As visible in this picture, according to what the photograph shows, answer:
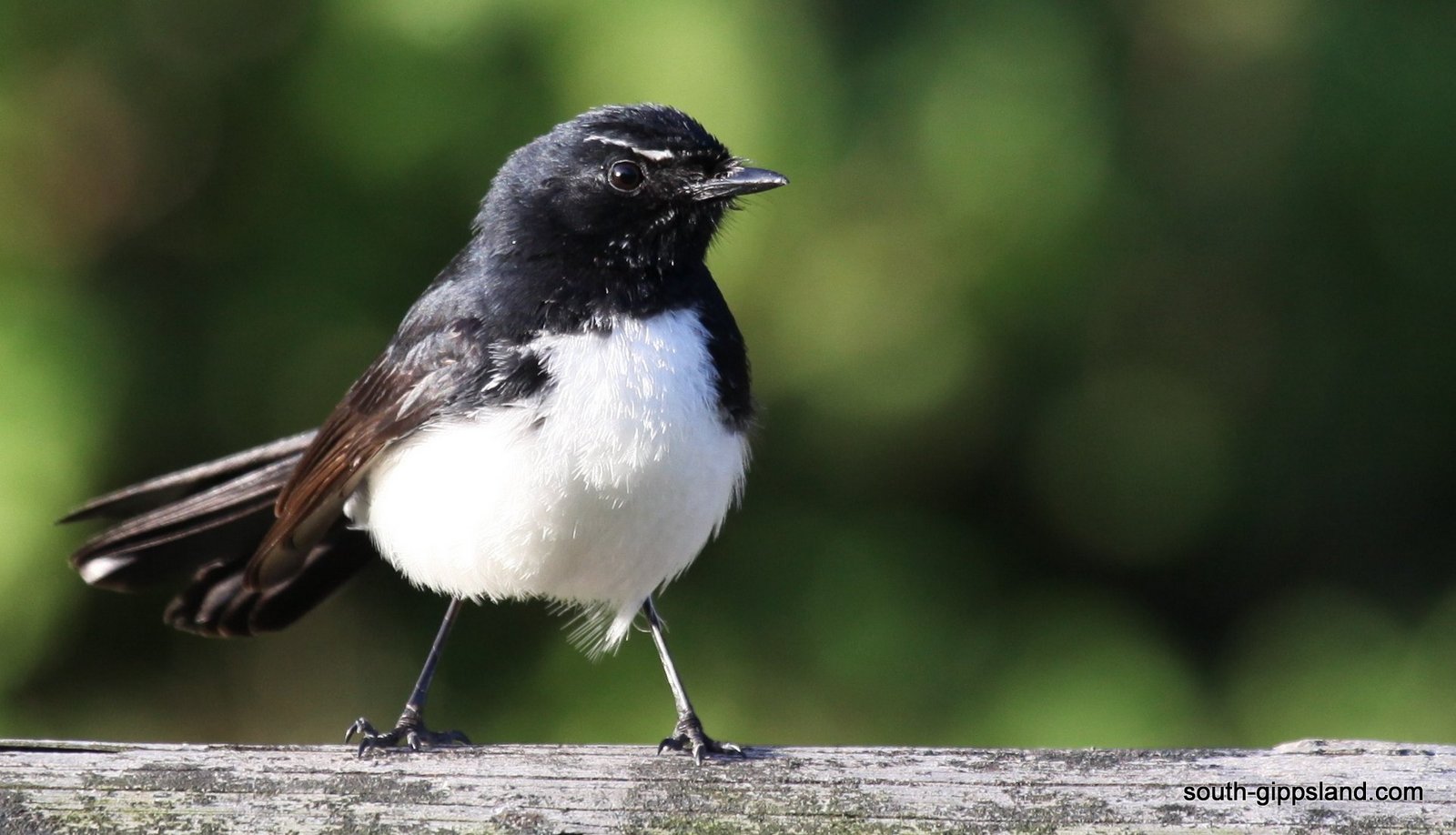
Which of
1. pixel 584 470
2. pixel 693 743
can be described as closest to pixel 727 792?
pixel 693 743

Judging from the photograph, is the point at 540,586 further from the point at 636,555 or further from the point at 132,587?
Answer: the point at 132,587

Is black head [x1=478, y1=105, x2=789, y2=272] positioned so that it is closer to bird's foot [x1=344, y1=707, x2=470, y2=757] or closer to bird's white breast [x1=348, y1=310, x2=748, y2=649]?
bird's white breast [x1=348, y1=310, x2=748, y2=649]

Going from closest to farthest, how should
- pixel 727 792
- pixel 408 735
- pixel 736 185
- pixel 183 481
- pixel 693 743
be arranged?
pixel 727 792 → pixel 693 743 → pixel 408 735 → pixel 736 185 → pixel 183 481

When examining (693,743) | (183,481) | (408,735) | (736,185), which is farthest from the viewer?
(183,481)

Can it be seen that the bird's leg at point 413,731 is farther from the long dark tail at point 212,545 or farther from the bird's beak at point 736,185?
the bird's beak at point 736,185

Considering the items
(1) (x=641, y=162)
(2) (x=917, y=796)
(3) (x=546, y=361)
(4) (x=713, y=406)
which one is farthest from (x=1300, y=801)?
(1) (x=641, y=162)

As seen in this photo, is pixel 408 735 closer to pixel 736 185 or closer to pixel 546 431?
pixel 546 431

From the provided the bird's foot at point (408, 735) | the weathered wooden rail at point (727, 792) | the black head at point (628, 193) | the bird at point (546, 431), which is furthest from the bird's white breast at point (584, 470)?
the weathered wooden rail at point (727, 792)

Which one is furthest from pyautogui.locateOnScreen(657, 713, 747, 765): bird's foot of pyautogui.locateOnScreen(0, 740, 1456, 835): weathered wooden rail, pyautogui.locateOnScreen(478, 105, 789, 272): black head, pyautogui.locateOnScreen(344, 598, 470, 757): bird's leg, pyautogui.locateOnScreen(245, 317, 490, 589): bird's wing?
pyautogui.locateOnScreen(478, 105, 789, 272): black head
